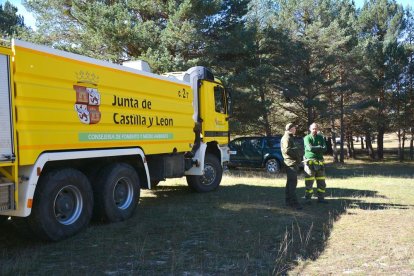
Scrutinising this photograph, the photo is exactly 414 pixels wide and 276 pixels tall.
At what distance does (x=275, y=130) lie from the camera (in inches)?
1144

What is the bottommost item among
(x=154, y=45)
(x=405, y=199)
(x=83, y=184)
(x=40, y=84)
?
(x=405, y=199)

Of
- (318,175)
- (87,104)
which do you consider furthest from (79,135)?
(318,175)

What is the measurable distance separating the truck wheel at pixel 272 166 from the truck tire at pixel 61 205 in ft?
42.3

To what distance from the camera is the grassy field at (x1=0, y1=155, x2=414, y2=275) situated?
4.80m

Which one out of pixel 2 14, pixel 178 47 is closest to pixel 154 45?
pixel 178 47

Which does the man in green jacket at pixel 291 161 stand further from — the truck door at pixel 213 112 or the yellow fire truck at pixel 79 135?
the truck door at pixel 213 112

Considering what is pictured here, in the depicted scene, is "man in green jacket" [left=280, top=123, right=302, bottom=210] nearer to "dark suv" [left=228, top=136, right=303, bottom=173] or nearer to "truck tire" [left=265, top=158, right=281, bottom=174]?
"dark suv" [left=228, top=136, right=303, bottom=173]

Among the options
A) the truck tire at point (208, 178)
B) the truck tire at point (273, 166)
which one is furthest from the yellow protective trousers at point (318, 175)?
the truck tire at point (273, 166)

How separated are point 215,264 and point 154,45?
46.7 feet

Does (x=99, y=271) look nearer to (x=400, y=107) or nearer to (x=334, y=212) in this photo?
(x=334, y=212)

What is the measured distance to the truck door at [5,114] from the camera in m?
5.04

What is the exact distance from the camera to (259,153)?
62.3ft

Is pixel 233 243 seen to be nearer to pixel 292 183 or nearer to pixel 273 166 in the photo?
pixel 292 183

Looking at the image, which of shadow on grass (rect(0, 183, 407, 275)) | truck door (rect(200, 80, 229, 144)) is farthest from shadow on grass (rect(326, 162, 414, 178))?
shadow on grass (rect(0, 183, 407, 275))
